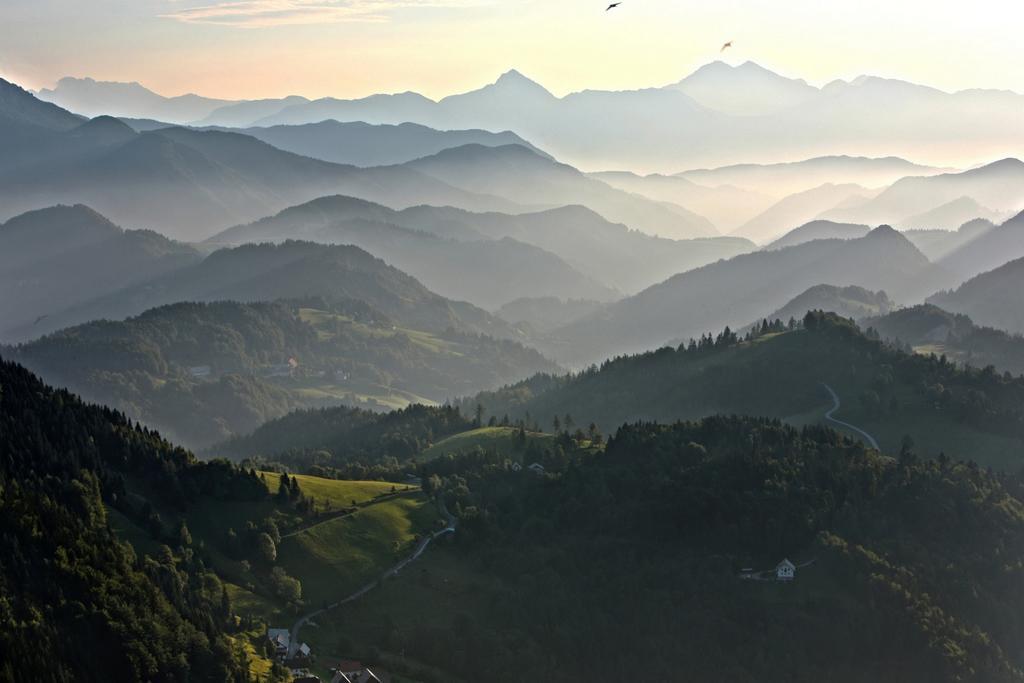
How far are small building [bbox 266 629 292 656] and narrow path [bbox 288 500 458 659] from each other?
0.34 meters

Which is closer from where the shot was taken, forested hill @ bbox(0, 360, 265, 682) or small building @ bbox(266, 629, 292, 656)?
forested hill @ bbox(0, 360, 265, 682)

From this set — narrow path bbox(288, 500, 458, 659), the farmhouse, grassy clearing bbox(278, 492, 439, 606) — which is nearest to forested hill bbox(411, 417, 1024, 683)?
narrow path bbox(288, 500, 458, 659)

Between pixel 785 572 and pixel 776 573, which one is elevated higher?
pixel 785 572

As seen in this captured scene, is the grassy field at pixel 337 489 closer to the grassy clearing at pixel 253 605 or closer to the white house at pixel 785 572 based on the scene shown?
the grassy clearing at pixel 253 605

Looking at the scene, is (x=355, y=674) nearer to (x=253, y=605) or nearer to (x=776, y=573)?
(x=253, y=605)

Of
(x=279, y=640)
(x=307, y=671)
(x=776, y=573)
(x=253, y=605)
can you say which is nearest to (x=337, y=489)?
(x=253, y=605)

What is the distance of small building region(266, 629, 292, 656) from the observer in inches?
4321

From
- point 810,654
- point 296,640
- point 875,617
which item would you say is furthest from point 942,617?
point 296,640

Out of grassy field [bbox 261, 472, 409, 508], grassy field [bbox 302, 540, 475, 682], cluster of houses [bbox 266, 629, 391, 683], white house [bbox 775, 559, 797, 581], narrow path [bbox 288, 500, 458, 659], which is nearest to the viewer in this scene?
cluster of houses [bbox 266, 629, 391, 683]

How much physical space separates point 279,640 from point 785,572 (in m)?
53.7

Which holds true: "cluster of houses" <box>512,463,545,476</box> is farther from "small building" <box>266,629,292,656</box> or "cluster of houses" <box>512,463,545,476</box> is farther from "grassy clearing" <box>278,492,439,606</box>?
"small building" <box>266,629,292,656</box>

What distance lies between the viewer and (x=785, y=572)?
5364 inches

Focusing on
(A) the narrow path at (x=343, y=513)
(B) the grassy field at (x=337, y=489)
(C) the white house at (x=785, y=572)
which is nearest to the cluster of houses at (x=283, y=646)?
(A) the narrow path at (x=343, y=513)

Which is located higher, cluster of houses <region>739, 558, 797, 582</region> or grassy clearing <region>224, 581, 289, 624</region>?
grassy clearing <region>224, 581, 289, 624</region>
